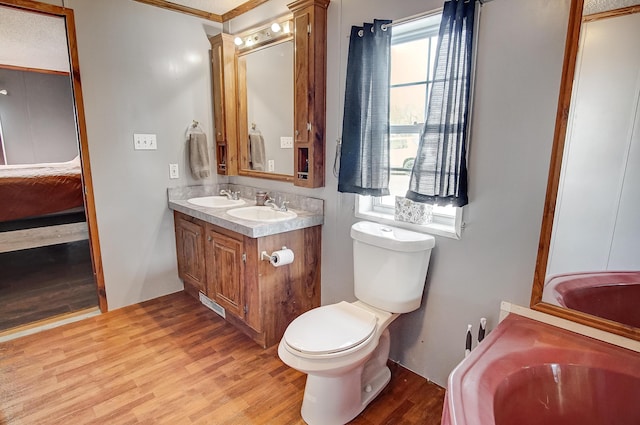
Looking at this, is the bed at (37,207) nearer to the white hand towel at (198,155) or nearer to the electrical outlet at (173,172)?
the electrical outlet at (173,172)

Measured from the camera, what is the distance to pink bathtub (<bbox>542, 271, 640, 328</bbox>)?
1.19m

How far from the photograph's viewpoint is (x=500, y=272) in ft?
4.88

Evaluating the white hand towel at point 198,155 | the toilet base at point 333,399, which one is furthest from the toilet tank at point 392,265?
the white hand towel at point 198,155

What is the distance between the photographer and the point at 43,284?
297cm

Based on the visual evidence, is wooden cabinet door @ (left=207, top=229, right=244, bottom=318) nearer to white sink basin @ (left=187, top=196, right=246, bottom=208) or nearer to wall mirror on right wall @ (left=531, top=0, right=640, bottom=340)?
white sink basin @ (left=187, top=196, right=246, bottom=208)

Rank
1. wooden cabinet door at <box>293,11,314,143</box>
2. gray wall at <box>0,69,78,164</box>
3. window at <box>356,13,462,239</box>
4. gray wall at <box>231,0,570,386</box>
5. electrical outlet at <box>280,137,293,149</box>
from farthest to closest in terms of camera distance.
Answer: gray wall at <box>0,69,78,164</box>, electrical outlet at <box>280,137,293,149</box>, wooden cabinet door at <box>293,11,314,143</box>, window at <box>356,13,462,239</box>, gray wall at <box>231,0,570,386</box>

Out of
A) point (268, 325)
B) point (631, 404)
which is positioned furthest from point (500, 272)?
point (268, 325)

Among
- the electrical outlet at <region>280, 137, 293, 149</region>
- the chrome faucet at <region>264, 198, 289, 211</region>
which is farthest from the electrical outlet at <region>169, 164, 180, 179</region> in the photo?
the electrical outlet at <region>280, 137, 293, 149</region>

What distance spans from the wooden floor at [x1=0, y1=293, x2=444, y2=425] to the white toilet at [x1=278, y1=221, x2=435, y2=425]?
12 cm

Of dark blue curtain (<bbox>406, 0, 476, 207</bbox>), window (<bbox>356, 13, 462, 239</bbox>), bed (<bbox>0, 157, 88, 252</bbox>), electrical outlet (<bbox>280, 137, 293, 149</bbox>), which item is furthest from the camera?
bed (<bbox>0, 157, 88, 252</bbox>)

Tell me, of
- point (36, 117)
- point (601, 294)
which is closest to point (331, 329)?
point (601, 294)

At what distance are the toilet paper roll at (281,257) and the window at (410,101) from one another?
1.71 ft

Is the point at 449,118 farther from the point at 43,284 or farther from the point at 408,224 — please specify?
the point at 43,284

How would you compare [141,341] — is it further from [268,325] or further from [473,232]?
[473,232]
